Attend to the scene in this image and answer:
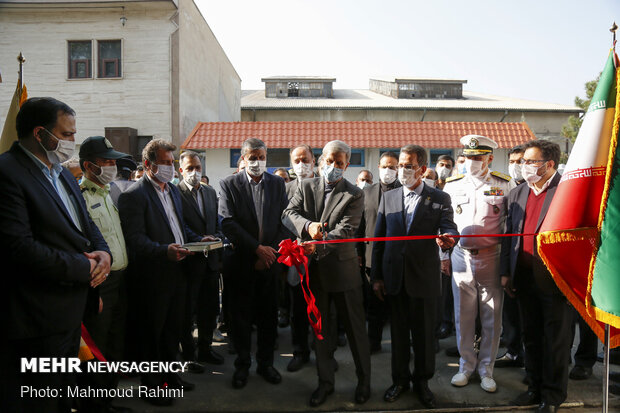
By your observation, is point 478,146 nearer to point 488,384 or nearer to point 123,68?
point 488,384

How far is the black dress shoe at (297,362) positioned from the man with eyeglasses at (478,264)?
146 cm

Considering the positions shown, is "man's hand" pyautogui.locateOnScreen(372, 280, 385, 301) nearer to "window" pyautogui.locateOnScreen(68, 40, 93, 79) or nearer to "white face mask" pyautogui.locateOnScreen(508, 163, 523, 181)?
"white face mask" pyautogui.locateOnScreen(508, 163, 523, 181)

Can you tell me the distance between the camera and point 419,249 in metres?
3.45

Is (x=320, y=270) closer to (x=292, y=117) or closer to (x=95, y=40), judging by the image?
A: (x=95, y=40)

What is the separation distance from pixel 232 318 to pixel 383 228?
162 cm

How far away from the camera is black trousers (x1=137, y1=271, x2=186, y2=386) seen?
335cm

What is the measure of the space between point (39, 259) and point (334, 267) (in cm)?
205

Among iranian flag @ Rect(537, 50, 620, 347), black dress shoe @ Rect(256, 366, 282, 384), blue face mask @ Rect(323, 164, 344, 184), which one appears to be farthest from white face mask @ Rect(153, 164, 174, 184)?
iranian flag @ Rect(537, 50, 620, 347)

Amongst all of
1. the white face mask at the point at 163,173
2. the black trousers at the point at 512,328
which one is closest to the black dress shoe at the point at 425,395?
the black trousers at the point at 512,328

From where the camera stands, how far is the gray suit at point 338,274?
11.0 ft

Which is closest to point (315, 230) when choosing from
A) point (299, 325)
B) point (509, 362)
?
point (299, 325)

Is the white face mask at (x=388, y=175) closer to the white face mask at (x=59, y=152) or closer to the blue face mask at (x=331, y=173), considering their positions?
the blue face mask at (x=331, y=173)

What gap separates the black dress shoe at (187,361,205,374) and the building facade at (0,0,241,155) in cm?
1150

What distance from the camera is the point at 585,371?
3895 mm
